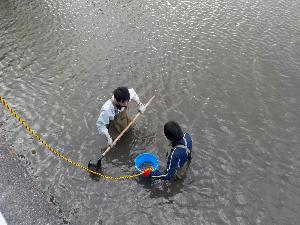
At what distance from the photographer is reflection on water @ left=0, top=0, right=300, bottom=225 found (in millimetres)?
7570

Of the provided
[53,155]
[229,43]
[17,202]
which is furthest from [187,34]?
[17,202]

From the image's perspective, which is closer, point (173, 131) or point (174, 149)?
point (173, 131)

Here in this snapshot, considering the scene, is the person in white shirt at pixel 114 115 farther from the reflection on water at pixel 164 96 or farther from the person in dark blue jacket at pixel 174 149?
the person in dark blue jacket at pixel 174 149

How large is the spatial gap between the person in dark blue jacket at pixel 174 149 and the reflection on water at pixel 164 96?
51cm

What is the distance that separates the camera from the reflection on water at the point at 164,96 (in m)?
7.57

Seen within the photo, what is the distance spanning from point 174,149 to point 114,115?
1955mm

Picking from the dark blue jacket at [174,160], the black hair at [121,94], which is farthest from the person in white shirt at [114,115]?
the dark blue jacket at [174,160]

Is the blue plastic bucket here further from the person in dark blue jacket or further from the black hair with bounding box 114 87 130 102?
the black hair with bounding box 114 87 130 102

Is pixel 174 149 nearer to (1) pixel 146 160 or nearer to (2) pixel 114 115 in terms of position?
(1) pixel 146 160

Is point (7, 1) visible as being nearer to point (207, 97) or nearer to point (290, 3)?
point (207, 97)

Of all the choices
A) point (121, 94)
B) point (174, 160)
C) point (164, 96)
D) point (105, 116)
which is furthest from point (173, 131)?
point (164, 96)

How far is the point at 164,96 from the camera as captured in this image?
10531mm

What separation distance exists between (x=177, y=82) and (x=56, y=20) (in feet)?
23.2

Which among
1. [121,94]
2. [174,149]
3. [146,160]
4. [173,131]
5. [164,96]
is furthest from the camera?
[164,96]
